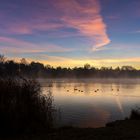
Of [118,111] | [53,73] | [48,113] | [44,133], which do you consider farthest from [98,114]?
[53,73]

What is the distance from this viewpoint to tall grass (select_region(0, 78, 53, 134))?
34.3 ft

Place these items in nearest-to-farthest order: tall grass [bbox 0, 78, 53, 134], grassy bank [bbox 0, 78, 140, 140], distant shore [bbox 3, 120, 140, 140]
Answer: distant shore [bbox 3, 120, 140, 140], grassy bank [bbox 0, 78, 140, 140], tall grass [bbox 0, 78, 53, 134]

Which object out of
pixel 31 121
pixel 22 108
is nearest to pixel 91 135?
pixel 31 121

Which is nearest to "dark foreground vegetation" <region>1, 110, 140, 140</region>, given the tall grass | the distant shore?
the distant shore

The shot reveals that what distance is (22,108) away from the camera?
10.9 m

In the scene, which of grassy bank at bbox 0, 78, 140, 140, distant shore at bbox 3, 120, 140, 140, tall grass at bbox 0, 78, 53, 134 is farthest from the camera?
tall grass at bbox 0, 78, 53, 134

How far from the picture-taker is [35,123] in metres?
11.1

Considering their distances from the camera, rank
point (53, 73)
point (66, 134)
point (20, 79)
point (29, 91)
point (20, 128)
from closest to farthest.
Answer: point (66, 134)
point (20, 128)
point (29, 91)
point (20, 79)
point (53, 73)

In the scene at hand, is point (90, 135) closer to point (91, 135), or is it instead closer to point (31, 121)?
point (91, 135)

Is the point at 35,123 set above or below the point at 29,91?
below

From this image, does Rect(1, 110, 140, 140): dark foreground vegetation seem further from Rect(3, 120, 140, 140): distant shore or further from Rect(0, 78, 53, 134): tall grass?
Rect(0, 78, 53, 134): tall grass

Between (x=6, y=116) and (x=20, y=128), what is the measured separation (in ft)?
2.11

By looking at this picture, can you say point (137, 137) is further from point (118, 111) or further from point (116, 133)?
point (118, 111)

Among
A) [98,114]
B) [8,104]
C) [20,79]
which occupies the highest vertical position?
[20,79]
